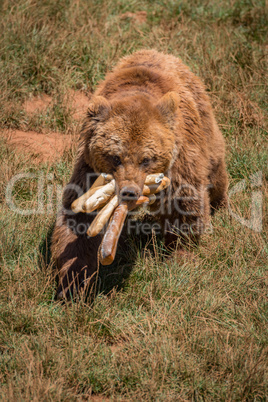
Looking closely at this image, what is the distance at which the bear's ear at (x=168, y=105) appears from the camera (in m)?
4.24

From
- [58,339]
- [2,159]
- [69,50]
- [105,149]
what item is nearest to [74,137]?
[2,159]

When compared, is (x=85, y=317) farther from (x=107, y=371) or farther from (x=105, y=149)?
(x=105, y=149)

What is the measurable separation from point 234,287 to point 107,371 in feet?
4.38

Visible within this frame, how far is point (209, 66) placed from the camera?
7191 millimetres

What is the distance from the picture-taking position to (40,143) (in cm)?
649

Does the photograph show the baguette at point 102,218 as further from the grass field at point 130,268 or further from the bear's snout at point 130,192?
the grass field at point 130,268

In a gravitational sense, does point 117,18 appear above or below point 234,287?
above

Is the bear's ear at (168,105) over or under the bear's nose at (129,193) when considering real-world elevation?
over

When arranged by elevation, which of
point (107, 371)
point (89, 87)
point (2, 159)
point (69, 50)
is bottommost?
point (107, 371)

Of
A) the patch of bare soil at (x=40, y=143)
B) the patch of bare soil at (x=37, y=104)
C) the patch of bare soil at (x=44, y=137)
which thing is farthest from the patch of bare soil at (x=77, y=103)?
the patch of bare soil at (x=40, y=143)

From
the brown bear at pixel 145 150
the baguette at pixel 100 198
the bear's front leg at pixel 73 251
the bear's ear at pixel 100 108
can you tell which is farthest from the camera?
the bear's front leg at pixel 73 251

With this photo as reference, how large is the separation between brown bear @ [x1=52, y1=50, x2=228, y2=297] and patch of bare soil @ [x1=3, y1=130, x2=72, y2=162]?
155 centimetres

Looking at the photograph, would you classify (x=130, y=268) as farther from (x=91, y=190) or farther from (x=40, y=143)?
(x=40, y=143)

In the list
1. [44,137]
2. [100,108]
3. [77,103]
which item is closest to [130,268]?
[100,108]
